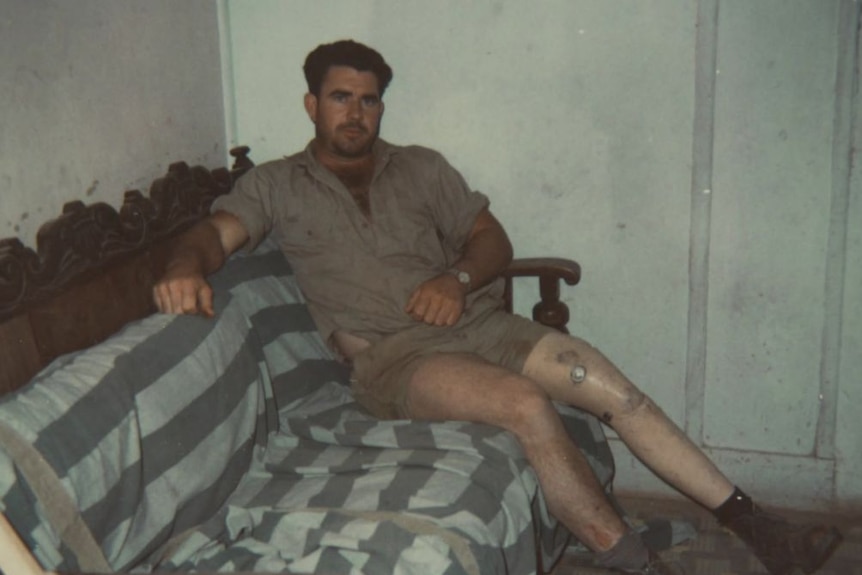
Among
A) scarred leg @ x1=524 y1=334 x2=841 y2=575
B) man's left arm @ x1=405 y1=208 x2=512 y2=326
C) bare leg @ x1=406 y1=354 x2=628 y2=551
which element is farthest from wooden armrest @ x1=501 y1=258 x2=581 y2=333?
bare leg @ x1=406 y1=354 x2=628 y2=551

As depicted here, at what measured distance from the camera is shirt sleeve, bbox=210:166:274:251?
2.34 m

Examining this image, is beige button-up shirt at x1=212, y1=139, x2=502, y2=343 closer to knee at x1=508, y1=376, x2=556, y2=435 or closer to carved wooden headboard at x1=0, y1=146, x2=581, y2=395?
carved wooden headboard at x1=0, y1=146, x2=581, y2=395

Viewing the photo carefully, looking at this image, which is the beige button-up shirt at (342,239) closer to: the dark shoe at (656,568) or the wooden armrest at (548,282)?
the wooden armrest at (548,282)

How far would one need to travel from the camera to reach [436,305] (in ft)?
7.60

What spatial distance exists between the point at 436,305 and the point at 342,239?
1.12 feet

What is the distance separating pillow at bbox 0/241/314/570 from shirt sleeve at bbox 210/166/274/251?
0.56ft

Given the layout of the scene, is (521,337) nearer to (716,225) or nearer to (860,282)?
(716,225)

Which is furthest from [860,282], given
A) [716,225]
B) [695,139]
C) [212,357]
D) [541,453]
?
[212,357]

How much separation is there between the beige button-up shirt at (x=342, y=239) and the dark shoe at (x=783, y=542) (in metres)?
0.93

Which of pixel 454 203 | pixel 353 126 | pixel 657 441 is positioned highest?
pixel 353 126

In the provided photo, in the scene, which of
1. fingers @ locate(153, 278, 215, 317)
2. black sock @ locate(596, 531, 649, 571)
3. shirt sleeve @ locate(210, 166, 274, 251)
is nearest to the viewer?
fingers @ locate(153, 278, 215, 317)

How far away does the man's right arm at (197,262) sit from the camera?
6.40 ft

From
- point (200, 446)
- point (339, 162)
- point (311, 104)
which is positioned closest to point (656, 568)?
point (200, 446)

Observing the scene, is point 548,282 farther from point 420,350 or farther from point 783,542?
point 783,542
